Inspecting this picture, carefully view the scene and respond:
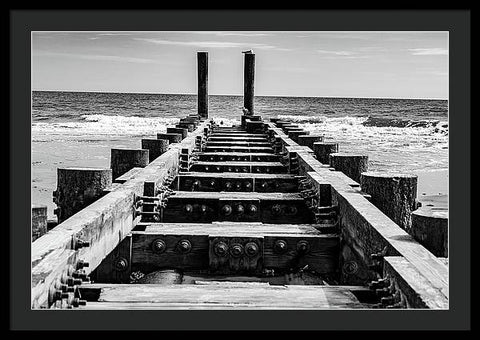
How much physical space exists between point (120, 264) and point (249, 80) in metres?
15.9

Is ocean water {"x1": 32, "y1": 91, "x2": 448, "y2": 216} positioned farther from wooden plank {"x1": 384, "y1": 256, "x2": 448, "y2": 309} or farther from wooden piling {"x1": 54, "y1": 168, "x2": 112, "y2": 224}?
wooden plank {"x1": 384, "y1": 256, "x2": 448, "y2": 309}

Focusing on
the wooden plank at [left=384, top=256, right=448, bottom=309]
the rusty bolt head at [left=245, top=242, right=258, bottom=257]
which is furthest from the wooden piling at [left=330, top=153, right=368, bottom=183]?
the wooden plank at [left=384, top=256, right=448, bottom=309]

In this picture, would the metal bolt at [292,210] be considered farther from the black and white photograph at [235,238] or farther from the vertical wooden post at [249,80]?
the vertical wooden post at [249,80]

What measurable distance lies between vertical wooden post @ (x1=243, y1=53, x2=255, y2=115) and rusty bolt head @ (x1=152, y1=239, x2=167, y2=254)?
50.1ft

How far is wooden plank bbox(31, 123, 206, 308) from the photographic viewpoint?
2656mm

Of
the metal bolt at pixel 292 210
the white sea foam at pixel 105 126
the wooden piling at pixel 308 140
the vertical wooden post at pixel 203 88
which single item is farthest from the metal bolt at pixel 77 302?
the white sea foam at pixel 105 126

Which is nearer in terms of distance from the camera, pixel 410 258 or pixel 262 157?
pixel 410 258

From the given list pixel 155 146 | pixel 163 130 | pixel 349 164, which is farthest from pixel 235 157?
pixel 163 130

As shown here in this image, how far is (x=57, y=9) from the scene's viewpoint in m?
2.02

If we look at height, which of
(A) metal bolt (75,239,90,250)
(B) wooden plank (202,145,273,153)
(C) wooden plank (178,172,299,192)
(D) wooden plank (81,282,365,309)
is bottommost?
(D) wooden plank (81,282,365,309)
